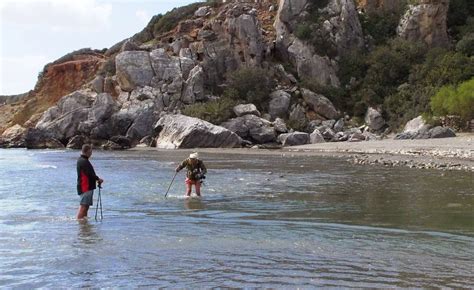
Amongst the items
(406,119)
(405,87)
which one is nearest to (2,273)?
(406,119)

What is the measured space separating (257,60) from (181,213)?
5280cm

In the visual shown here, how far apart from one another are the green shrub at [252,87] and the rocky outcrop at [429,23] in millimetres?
17879

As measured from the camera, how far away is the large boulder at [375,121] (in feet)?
185

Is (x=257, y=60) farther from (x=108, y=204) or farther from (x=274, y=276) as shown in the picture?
(x=274, y=276)

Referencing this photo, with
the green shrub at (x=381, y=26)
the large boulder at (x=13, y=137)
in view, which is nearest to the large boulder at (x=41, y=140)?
the large boulder at (x=13, y=137)

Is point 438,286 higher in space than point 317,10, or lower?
lower

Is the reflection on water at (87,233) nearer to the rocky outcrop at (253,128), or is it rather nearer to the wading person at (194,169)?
the wading person at (194,169)

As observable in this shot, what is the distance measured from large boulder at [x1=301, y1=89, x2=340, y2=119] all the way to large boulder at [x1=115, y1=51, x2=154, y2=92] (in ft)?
58.1

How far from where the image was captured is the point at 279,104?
60875 millimetres

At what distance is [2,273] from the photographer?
9016 mm

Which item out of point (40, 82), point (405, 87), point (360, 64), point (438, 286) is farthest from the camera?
point (40, 82)

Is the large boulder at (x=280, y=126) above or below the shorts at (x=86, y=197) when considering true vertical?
above

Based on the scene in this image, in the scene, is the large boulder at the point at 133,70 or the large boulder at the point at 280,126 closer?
the large boulder at the point at 280,126

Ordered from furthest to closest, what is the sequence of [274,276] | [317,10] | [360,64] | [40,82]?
[40,82] → [317,10] → [360,64] → [274,276]
